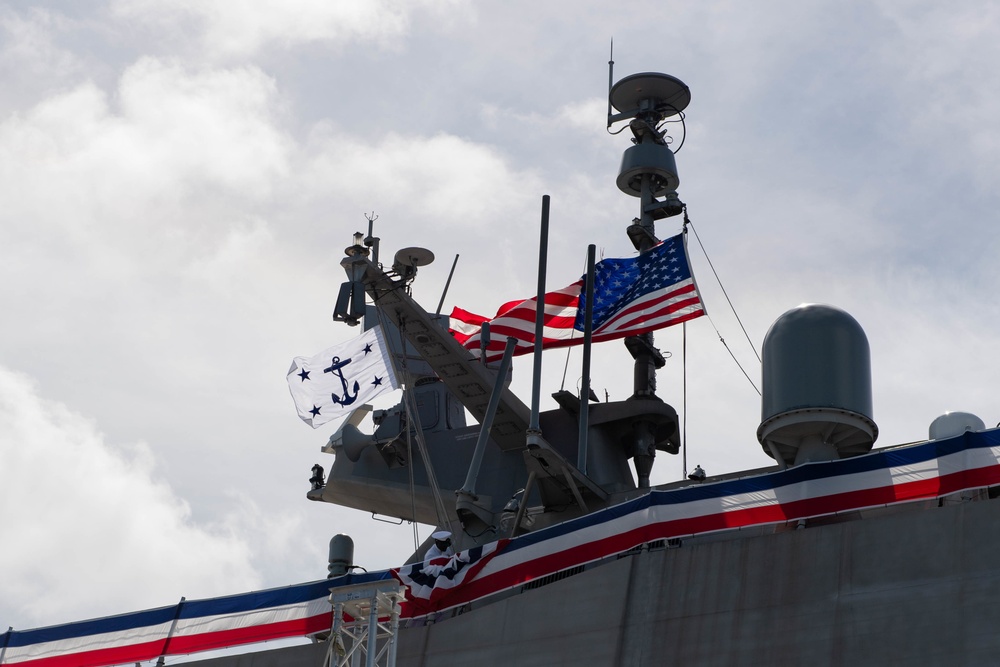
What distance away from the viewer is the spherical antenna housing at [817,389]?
15742mm

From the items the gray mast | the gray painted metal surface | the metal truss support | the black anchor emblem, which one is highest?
the gray mast

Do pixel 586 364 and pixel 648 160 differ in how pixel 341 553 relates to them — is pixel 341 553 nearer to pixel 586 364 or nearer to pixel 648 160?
pixel 586 364

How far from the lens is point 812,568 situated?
45.9 ft

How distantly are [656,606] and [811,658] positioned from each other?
1.79m

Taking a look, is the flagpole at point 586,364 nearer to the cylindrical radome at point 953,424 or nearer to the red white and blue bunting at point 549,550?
the red white and blue bunting at point 549,550

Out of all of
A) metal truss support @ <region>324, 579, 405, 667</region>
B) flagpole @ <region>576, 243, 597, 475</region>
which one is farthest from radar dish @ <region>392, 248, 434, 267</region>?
metal truss support @ <region>324, 579, 405, 667</region>

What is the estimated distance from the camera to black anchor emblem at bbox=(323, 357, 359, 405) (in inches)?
753

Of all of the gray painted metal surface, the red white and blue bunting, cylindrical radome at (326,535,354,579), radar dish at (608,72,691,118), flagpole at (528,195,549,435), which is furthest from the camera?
radar dish at (608,72,691,118)

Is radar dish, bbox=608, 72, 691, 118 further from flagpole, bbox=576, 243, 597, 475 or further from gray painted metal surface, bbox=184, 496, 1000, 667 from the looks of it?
gray painted metal surface, bbox=184, 496, 1000, 667

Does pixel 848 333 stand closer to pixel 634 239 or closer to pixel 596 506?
pixel 596 506

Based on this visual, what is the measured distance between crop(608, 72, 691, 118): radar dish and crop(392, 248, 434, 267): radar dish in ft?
15.5

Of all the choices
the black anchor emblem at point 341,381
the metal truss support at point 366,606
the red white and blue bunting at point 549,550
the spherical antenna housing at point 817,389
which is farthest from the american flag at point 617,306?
the metal truss support at point 366,606

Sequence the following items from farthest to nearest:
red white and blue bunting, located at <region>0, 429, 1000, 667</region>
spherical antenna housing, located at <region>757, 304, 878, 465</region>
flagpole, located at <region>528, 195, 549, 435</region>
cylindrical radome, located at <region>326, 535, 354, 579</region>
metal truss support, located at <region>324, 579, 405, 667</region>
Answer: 1. cylindrical radome, located at <region>326, 535, 354, 579</region>
2. flagpole, located at <region>528, 195, 549, 435</region>
3. spherical antenna housing, located at <region>757, 304, 878, 465</region>
4. red white and blue bunting, located at <region>0, 429, 1000, 667</region>
5. metal truss support, located at <region>324, 579, 405, 667</region>

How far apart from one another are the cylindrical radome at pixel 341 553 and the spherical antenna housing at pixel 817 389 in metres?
6.38
